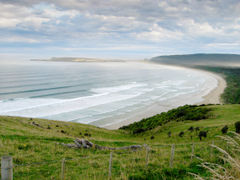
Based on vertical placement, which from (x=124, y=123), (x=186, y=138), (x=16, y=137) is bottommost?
(x=124, y=123)

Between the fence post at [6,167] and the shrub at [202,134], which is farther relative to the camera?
the shrub at [202,134]

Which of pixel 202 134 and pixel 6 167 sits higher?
pixel 6 167

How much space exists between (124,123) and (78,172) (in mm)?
40735

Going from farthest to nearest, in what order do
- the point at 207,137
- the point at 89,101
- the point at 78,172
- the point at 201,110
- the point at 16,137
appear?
the point at 89,101, the point at 201,110, the point at 207,137, the point at 16,137, the point at 78,172

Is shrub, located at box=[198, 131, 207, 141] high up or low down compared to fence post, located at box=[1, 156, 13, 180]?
down

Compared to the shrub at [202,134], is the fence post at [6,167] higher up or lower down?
higher up

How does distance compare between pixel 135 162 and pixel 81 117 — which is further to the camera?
pixel 81 117

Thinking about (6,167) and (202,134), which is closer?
(6,167)

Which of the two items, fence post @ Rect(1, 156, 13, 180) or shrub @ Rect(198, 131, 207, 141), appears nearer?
fence post @ Rect(1, 156, 13, 180)

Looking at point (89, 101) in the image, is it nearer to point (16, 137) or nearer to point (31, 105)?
point (31, 105)

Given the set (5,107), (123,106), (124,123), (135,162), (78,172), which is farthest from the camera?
(123,106)

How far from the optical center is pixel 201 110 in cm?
4259

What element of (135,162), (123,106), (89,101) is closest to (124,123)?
(123,106)

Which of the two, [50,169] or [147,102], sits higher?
[50,169]
